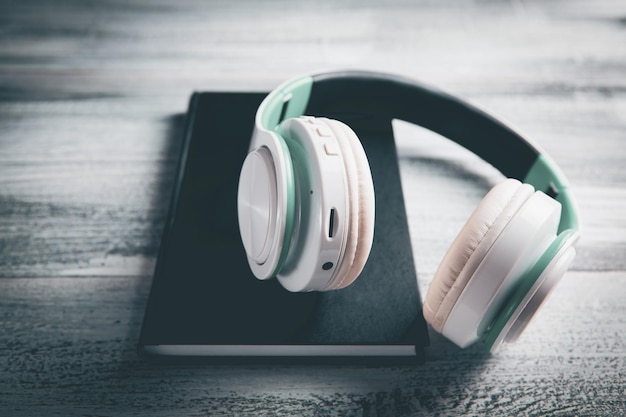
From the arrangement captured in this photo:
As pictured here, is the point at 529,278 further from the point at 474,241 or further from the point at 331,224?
the point at 331,224

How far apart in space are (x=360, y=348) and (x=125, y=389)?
28 cm

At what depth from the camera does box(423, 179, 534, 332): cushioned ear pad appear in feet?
1.80

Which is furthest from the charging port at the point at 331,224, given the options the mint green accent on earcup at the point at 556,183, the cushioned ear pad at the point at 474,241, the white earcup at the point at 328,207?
the mint green accent on earcup at the point at 556,183

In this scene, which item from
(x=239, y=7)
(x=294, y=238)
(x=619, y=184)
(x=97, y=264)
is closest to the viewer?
(x=294, y=238)

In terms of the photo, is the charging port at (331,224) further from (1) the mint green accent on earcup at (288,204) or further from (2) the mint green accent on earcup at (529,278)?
(2) the mint green accent on earcup at (529,278)

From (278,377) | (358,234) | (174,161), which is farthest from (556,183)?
(174,161)

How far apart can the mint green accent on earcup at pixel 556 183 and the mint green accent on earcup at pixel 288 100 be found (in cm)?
33

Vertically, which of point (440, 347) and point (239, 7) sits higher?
point (239, 7)

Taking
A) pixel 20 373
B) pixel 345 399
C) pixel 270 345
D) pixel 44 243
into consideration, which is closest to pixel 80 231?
pixel 44 243

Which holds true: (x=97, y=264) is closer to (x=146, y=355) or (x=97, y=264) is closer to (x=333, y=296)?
(x=146, y=355)

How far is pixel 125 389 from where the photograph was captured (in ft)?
2.12

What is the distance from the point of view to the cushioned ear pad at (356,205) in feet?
1.80

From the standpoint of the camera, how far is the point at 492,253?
0.54m

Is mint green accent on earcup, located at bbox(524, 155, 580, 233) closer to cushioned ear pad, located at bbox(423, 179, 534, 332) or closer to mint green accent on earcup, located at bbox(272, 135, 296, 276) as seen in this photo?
cushioned ear pad, located at bbox(423, 179, 534, 332)
